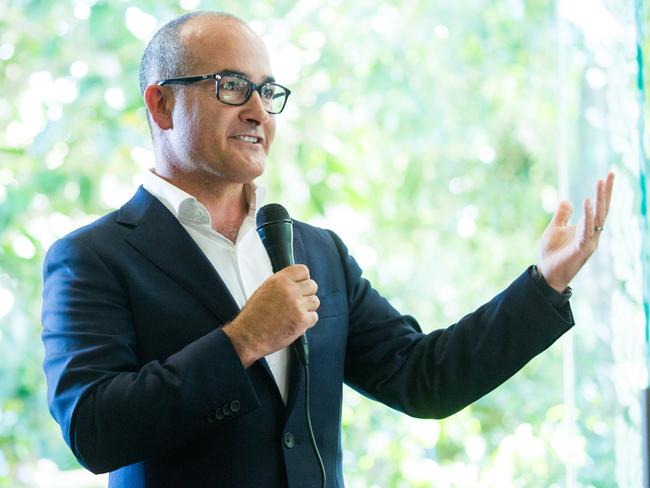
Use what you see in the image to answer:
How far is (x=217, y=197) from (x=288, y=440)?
47cm

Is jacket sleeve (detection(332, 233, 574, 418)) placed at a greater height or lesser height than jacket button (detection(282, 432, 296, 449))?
greater

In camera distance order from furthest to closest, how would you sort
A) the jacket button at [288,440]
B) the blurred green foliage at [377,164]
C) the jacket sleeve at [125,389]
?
1. the blurred green foliage at [377,164]
2. the jacket button at [288,440]
3. the jacket sleeve at [125,389]

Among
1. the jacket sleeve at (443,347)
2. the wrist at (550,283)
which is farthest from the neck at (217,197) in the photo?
the wrist at (550,283)

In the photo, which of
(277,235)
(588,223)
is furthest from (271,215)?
(588,223)

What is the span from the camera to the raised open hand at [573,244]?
4.78 feet

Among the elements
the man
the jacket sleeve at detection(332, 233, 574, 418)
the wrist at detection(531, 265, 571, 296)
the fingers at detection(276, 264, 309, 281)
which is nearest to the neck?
the man

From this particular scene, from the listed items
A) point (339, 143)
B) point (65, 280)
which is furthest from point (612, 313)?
point (65, 280)

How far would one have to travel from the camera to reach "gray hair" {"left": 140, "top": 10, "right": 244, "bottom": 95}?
5.36 feet

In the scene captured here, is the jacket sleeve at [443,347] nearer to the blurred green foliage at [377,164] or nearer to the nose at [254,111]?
the nose at [254,111]

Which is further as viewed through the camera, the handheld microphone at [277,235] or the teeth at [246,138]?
the teeth at [246,138]

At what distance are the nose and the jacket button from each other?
537mm

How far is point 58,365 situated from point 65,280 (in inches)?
5.6

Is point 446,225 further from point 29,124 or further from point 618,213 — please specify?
point 29,124

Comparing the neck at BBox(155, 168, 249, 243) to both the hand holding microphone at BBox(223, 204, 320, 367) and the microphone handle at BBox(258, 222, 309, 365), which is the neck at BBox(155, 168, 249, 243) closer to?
the microphone handle at BBox(258, 222, 309, 365)
